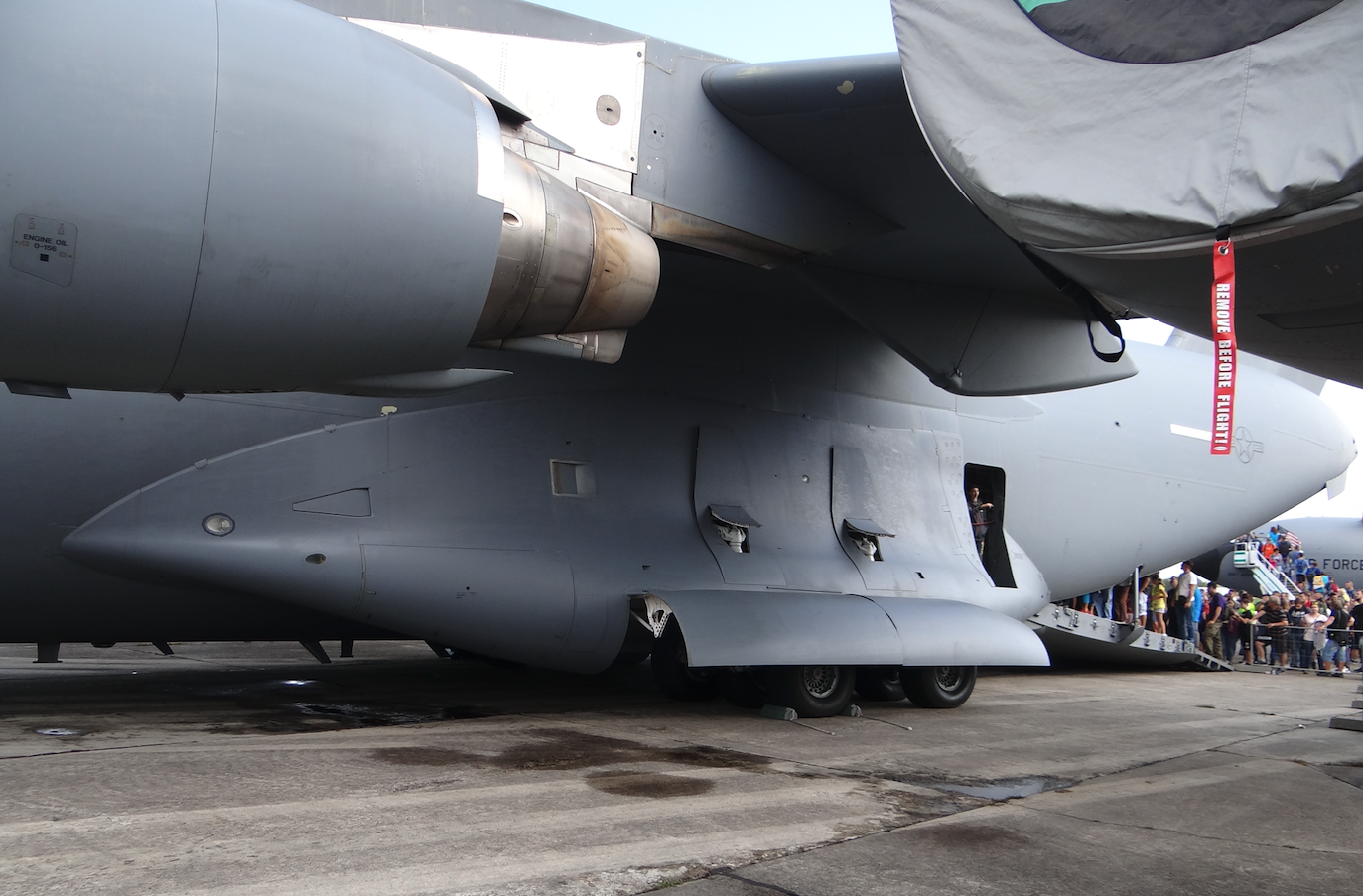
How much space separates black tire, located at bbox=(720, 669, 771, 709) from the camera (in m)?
7.77

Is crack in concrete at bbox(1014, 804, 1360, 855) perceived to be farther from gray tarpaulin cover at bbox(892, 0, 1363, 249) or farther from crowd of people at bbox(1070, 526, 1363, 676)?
crowd of people at bbox(1070, 526, 1363, 676)

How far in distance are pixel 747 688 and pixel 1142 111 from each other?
16.8ft

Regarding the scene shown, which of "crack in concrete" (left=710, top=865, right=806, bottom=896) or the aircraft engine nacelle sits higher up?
the aircraft engine nacelle

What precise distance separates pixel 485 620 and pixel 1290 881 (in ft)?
14.6

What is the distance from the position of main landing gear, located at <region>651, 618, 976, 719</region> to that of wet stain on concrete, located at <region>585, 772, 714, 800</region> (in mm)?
2381

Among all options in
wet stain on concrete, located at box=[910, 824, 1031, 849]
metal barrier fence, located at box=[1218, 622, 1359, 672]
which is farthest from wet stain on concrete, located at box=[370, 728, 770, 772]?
metal barrier fence, located at box=[1218, 622, 1359, 672]

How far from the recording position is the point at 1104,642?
1175cm

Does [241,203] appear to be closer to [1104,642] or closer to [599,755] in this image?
[599,755]

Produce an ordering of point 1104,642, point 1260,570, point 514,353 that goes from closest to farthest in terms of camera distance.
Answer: point 514,353, point 1104,642, point 1260,570

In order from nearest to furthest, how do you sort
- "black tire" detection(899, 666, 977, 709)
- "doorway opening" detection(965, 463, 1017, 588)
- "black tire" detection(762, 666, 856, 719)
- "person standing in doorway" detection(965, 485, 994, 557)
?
"black tire" detection(762, 666, 856, 719), "black tire" detection(899, 666, 977, 709), "doorway opening" detection(965, 463, 1017, 588), "person standing in doorway" detection(965, 485, 994, 557)

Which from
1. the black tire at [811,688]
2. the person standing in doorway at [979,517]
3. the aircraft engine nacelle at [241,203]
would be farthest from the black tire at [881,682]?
the aircraft engine nacelle at [241,203]

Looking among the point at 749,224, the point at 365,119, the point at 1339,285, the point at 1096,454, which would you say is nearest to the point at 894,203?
the point at 749,224

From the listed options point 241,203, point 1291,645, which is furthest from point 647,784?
point 1291,645

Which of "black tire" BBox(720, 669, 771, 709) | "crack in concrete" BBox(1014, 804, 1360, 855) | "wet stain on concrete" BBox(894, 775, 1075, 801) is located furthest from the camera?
"black tire" BBox(720, 669, 771, 709)
